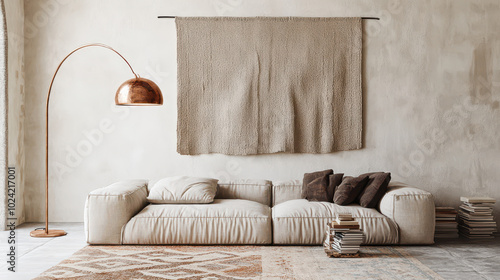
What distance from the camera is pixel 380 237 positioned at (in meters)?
4.62

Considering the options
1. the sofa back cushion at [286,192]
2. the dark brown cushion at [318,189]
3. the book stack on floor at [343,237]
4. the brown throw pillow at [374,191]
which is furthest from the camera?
the sofa back cushion at [286,192]

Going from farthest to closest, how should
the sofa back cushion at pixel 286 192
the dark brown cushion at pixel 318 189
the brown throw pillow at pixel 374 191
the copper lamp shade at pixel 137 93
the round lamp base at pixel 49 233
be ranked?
the sofa back cushion at pixel 286 192 → the dark brown cushion at pixel 318 189 → the round lamp base at pixel 49 233 → the brown throw pillow at pixel 374 191 → the copper lamp shade at pixel 137 93

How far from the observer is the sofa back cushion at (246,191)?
5430mm

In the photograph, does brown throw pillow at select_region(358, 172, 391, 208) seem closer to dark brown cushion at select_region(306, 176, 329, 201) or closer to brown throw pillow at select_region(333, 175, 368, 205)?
brown throw pillow at select_region(333, 175, 368, 205)

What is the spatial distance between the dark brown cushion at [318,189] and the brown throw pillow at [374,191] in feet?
1.20

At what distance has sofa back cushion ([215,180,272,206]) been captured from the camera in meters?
5.43

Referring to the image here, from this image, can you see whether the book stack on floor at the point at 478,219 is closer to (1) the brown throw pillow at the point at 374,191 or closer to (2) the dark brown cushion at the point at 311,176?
(1) the brown throw pillow at the point at 374,191

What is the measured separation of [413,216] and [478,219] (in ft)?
3.22

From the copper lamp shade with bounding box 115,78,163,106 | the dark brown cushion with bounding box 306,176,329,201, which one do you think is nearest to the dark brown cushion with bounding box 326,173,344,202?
the dark brown cushion with bounding box 306,176,329,201

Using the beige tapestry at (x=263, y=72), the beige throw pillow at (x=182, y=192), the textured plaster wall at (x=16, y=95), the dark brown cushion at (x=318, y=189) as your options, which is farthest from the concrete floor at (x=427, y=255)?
the beige tapestry at (x=263, y=72)

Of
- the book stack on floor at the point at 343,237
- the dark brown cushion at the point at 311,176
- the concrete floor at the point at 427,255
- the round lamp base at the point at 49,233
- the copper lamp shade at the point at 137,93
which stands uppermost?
the copper lamp shade at the point at 137,93

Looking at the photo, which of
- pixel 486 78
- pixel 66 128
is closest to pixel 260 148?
pixel 66 128

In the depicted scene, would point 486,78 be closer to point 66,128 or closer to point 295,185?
point 295,185

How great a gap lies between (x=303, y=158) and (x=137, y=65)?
2184mm
